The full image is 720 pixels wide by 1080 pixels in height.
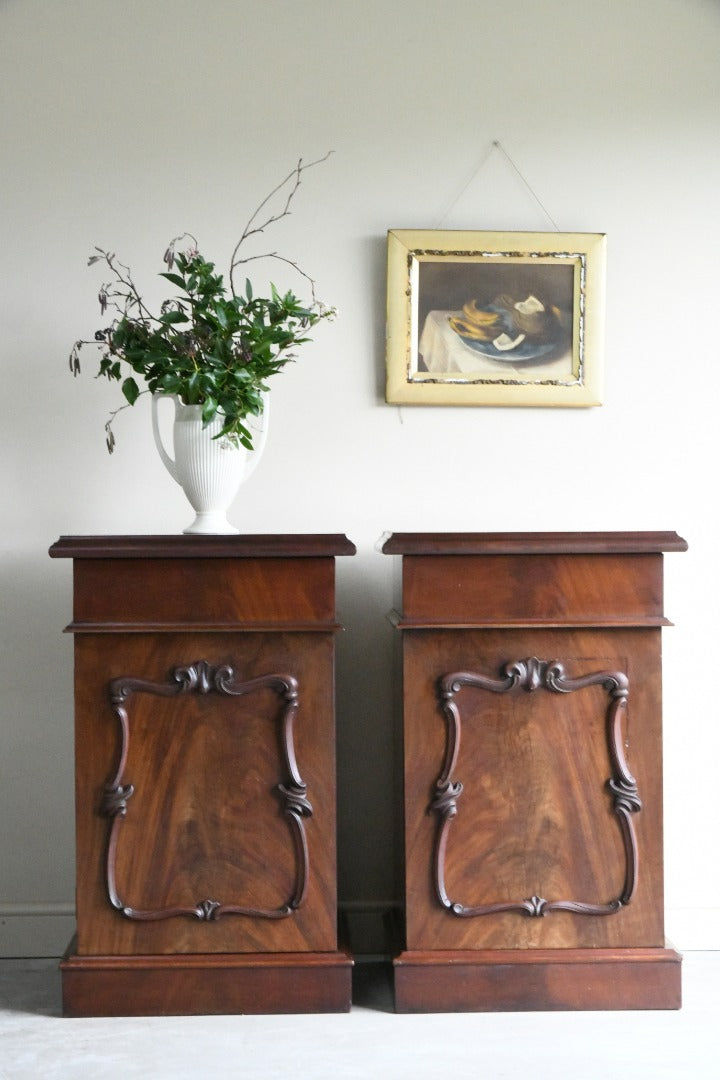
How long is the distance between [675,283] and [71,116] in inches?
70.5

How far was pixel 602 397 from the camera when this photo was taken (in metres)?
2.97

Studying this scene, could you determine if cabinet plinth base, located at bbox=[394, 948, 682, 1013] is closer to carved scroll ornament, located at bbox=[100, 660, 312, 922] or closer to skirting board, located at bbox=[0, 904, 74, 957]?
carved scroll ornament, located at bbox=[100, 660, 312, 922]

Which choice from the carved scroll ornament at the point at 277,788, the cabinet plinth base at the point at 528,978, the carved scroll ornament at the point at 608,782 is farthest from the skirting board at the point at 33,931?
the carved scroll ornament at the point at 608,782

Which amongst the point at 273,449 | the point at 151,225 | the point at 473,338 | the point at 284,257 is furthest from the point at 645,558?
the point at 151,225

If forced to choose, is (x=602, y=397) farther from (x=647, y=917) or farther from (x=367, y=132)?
(x=647, y=917)

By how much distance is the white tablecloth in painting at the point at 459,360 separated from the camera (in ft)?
9.65

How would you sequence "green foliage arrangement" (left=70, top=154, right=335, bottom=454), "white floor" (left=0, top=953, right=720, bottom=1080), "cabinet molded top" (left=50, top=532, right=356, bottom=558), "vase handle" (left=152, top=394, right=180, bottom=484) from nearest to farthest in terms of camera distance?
1. "white floor" (left=0, top=953, right=720, bottom=1080)
2. "cabinet molded top" (left=50, top=532, right=356, bottom=558)
3. "green foliage arrangement" (left=70, top=154, right=335, bottom=454)
4. "vase handle" (left=152, top=394, right=180, bottom=484)

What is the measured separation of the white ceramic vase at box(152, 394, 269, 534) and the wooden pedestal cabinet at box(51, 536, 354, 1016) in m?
0.25


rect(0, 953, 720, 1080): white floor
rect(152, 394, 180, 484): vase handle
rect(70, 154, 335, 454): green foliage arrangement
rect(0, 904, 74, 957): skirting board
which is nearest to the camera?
rect(0, 953, 720, 1080): white floor

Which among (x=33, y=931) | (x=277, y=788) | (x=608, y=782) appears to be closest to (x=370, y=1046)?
(x=277, y=788)

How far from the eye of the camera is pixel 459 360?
2.95 metres

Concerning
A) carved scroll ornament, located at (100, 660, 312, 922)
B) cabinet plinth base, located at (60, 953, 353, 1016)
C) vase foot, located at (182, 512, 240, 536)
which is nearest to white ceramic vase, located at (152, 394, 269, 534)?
vase foot, located at (182, 512, 240, 536)

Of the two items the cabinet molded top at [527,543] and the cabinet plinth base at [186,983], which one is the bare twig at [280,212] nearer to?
the cabinet molded top at [527,543]

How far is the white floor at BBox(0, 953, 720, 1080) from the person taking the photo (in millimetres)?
2125
